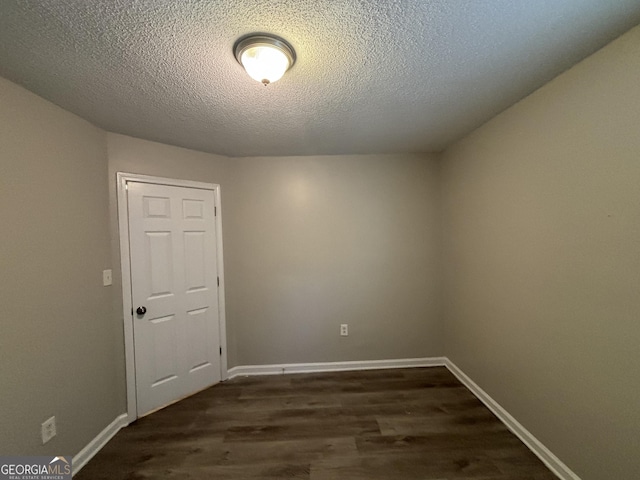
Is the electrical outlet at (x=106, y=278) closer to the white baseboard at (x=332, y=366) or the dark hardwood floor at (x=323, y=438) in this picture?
the dark hardwood floor at (x=323, y=438)

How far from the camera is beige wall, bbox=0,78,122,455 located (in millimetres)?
1275

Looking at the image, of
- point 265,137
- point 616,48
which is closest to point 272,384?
point 265,137

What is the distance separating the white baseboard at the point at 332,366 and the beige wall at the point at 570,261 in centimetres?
69

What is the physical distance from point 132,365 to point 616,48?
363 cm

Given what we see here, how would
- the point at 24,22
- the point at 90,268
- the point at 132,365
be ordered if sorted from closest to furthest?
the point at 24,22, the point at 90,268, the point at 132,365

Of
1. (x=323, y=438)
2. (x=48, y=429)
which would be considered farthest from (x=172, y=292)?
(x=323, y=438)

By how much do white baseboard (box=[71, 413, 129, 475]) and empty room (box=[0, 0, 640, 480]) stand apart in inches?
0.5

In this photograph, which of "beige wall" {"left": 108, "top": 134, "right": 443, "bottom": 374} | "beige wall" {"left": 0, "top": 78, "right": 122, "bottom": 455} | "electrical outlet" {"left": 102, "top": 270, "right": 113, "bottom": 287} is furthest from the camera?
"beige wall" {"left": 108, "top": 134, "right": 443, "bottom": 374}

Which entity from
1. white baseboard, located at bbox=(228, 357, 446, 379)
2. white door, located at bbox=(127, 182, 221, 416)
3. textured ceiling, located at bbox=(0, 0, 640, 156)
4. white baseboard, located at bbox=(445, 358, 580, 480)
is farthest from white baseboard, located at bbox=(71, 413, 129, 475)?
white baseboard, located at bbox=(445, 358, 580, 480)

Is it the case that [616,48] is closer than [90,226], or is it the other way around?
[616,48]

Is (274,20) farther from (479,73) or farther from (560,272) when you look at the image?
(560,272)

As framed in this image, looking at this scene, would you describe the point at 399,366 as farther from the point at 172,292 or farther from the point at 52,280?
the point at 52,280

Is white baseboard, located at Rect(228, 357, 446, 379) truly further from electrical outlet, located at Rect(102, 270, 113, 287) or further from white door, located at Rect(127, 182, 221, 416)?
electrical outlet, located at Rect(102, 270, 113, 287)

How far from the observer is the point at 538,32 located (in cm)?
105
